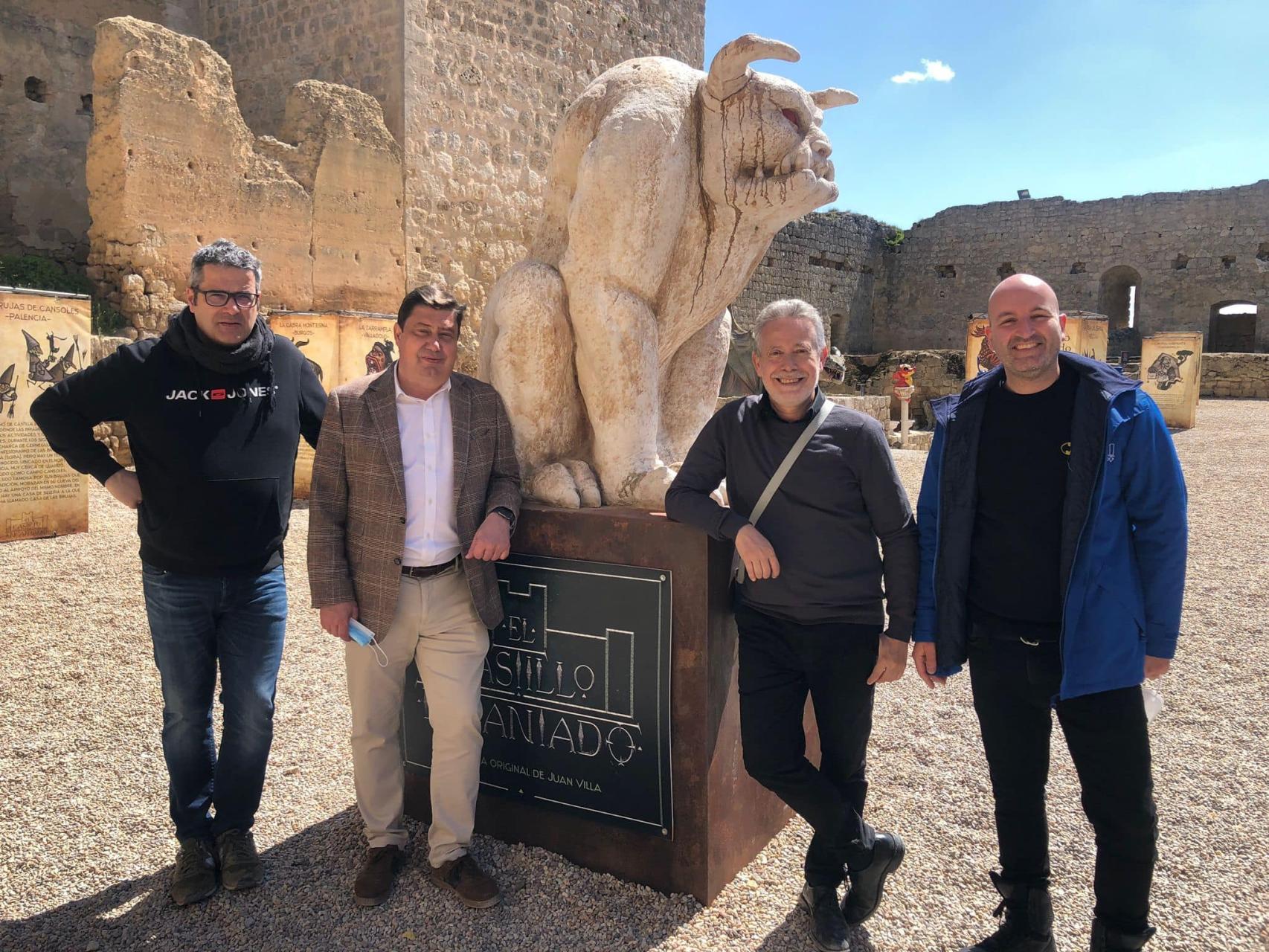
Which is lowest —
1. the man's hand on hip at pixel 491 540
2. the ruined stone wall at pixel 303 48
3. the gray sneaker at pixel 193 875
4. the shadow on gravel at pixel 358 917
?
the shadow on gravel at pixel 358 917

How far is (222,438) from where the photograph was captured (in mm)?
2357

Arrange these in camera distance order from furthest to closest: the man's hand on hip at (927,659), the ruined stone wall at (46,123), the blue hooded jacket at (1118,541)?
the ruined stone wall at (46,123) → the man's hand on hip at (927,659) → the blue hooded jacket at (1118,541)

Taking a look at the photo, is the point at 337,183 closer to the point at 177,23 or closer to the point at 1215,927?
the point at 177,23

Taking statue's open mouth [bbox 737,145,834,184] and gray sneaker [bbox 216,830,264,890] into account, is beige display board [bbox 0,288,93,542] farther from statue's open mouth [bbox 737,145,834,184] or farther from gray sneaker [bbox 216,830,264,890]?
statue's open mouth [bbox 737,145,834,184]

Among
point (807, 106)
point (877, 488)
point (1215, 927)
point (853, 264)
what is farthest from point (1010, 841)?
point (853, 264)

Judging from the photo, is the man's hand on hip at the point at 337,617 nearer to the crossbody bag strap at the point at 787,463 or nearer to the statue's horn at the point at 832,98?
the crossbody bag strap at the point at 787,463

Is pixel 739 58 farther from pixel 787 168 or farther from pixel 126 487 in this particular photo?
pixel 126 487

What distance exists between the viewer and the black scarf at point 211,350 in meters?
2.34

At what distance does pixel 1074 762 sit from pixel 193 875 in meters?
2.22

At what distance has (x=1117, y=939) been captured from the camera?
6.56ft

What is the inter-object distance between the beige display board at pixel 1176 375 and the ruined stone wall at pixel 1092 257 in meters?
11.2

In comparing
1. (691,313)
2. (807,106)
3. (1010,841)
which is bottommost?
(1010,841)

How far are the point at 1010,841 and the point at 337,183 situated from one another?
34.2 feet

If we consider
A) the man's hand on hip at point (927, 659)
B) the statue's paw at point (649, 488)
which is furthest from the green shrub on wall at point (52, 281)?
the man's hand on hip at point (927, 659)
